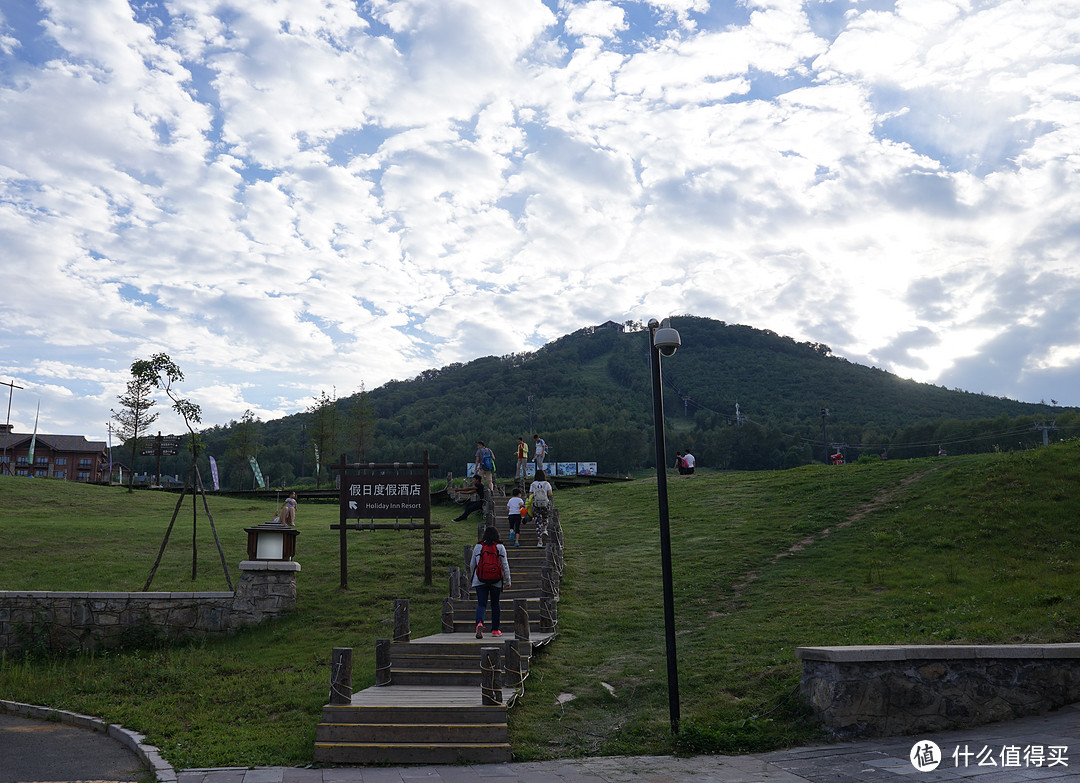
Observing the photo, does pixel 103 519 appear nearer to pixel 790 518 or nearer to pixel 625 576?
pixel 625 576

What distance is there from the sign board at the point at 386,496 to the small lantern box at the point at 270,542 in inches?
126

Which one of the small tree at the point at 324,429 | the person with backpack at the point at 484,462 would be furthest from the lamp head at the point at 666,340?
the small tree at the point at 324,429

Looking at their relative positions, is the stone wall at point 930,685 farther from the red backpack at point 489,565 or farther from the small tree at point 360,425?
the small tree at point 360,425

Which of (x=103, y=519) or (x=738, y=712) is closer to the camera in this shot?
(x=738, y=712)

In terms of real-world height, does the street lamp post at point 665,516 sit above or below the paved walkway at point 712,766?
above

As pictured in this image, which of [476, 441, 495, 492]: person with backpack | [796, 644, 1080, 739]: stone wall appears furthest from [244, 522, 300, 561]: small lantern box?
[796, 644, 1080, 739]: stone wall

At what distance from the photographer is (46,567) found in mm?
17906

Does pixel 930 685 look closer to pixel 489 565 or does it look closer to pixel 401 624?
pixel 489 565

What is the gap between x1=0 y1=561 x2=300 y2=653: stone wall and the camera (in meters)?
13.4

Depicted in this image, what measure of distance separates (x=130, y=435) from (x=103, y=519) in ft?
88.5

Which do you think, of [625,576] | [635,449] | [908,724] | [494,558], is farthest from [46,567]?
[635,449]

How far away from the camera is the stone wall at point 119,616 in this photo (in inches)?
527

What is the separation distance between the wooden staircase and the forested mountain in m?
44.9

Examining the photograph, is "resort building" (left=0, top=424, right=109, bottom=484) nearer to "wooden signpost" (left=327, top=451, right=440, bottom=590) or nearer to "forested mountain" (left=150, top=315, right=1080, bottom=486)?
"forested mountain" (left=150, top=315, right=1080, bottom=486)
